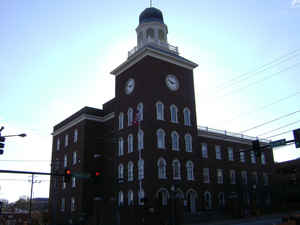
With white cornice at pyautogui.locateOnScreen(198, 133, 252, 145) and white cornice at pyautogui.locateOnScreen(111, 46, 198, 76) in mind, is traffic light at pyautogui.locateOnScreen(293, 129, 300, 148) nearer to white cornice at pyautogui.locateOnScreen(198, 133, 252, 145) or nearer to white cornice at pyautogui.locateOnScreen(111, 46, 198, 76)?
white cornice at pyautogui.locateOnScreen(111, 46, 198, 76)

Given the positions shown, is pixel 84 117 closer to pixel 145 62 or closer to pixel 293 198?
pixel 145 62

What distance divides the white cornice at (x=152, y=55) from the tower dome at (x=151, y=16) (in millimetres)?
6238

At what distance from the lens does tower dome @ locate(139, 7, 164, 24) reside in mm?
45688

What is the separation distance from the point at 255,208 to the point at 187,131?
15808mm

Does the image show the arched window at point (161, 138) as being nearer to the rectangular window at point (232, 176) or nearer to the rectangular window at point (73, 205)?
the rectangular window at point (73, 205)

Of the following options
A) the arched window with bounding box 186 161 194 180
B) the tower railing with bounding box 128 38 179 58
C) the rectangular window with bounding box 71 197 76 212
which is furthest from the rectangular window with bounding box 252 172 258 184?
the rectangular window with bounding box 71 197 76 212

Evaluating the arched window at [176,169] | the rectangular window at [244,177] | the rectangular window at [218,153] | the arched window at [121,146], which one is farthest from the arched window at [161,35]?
the rectangular window at [244,177]

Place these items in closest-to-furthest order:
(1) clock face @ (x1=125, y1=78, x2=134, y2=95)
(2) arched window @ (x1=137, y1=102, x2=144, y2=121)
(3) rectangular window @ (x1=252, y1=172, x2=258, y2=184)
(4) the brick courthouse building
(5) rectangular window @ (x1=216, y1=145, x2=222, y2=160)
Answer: (4) the brick courthouse building < (2) arched window @ (x1=137, y1=102, x2=144, y2=121) < (1) clock face @ (x1=125, y1=78, x2=134, y2=95) < (5) rectangular window @ (x1=216, y1=145, x2=222, y2=160) < (3) rectangular window @ (x1=252, y1=172, x2=258, y2=184)

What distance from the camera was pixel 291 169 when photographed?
71.8 metres

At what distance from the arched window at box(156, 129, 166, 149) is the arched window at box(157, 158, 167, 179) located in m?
1.73

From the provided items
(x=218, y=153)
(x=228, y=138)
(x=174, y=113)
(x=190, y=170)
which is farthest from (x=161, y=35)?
(x=228, y=138)

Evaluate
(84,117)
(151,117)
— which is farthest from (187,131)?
(84,117)

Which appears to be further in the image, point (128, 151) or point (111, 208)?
point (128, 151)

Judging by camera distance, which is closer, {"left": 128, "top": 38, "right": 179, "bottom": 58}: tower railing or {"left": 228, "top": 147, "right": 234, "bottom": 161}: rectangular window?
{"left": 128, "top": 38, "right": 179, "bottom": 58}: tower railing
